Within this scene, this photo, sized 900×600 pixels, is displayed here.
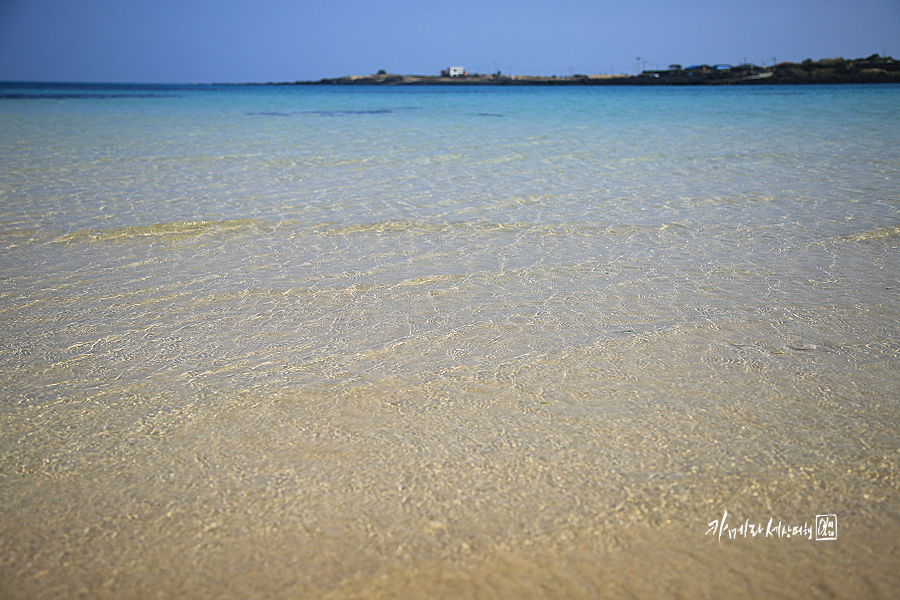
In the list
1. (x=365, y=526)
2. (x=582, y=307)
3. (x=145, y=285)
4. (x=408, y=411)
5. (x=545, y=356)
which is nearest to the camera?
(x=365, y=526)

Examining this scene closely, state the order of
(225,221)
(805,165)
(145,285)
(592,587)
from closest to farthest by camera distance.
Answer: (592,587), (145,285), (225,221), (805,165)

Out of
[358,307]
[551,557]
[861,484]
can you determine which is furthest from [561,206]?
[551,557]

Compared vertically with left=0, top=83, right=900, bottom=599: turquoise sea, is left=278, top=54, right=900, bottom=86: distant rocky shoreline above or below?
above

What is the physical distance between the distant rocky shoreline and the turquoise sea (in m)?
101

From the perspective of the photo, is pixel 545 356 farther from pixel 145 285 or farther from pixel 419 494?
pixel 145 285

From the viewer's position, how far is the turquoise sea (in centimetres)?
160

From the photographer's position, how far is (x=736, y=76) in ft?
340

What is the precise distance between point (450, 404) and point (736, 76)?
12082 centimetres

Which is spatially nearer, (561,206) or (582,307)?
(582,307)

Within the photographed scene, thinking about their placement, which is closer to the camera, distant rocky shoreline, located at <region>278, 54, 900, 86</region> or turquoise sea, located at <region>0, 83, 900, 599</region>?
turquoise sea, located at <region>0, 83, 900, 599</region>

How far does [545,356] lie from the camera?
2.79 metres

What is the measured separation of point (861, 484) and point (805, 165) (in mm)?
8489

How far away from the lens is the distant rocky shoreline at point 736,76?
84.7 meters

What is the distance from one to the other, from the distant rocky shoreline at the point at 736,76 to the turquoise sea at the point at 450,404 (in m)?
101
